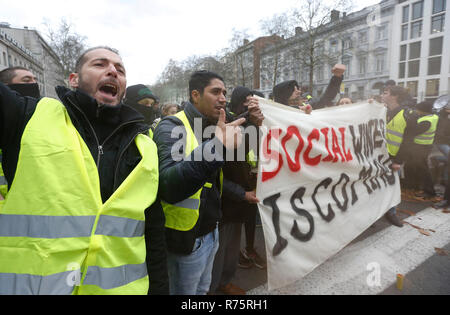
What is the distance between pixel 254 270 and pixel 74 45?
110 feet

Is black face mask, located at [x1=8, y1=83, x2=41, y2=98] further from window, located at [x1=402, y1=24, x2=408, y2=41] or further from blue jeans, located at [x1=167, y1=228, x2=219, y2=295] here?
window, located at [x1=402, y1=24, x2=408, y2=41]

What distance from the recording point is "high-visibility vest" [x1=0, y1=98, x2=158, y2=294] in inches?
36.4

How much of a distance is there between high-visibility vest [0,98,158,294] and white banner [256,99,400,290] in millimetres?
1348

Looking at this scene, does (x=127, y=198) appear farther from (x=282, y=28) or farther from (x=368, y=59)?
(x=368, y=59)

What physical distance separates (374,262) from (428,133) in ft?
12.3

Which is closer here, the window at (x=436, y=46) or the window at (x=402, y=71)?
the window at (x=436, y=46)

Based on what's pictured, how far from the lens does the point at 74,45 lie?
2877 cm

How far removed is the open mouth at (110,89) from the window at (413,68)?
39.7m

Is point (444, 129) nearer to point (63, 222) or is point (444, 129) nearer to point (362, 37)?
point (63, 222)

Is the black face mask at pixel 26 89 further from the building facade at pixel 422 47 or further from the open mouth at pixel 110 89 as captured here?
the building facade at pixel 422 47

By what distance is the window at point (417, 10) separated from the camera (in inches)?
1249

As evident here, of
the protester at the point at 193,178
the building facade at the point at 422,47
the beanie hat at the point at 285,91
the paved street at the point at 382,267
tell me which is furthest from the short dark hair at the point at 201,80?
the building facade at the point at 422,47
